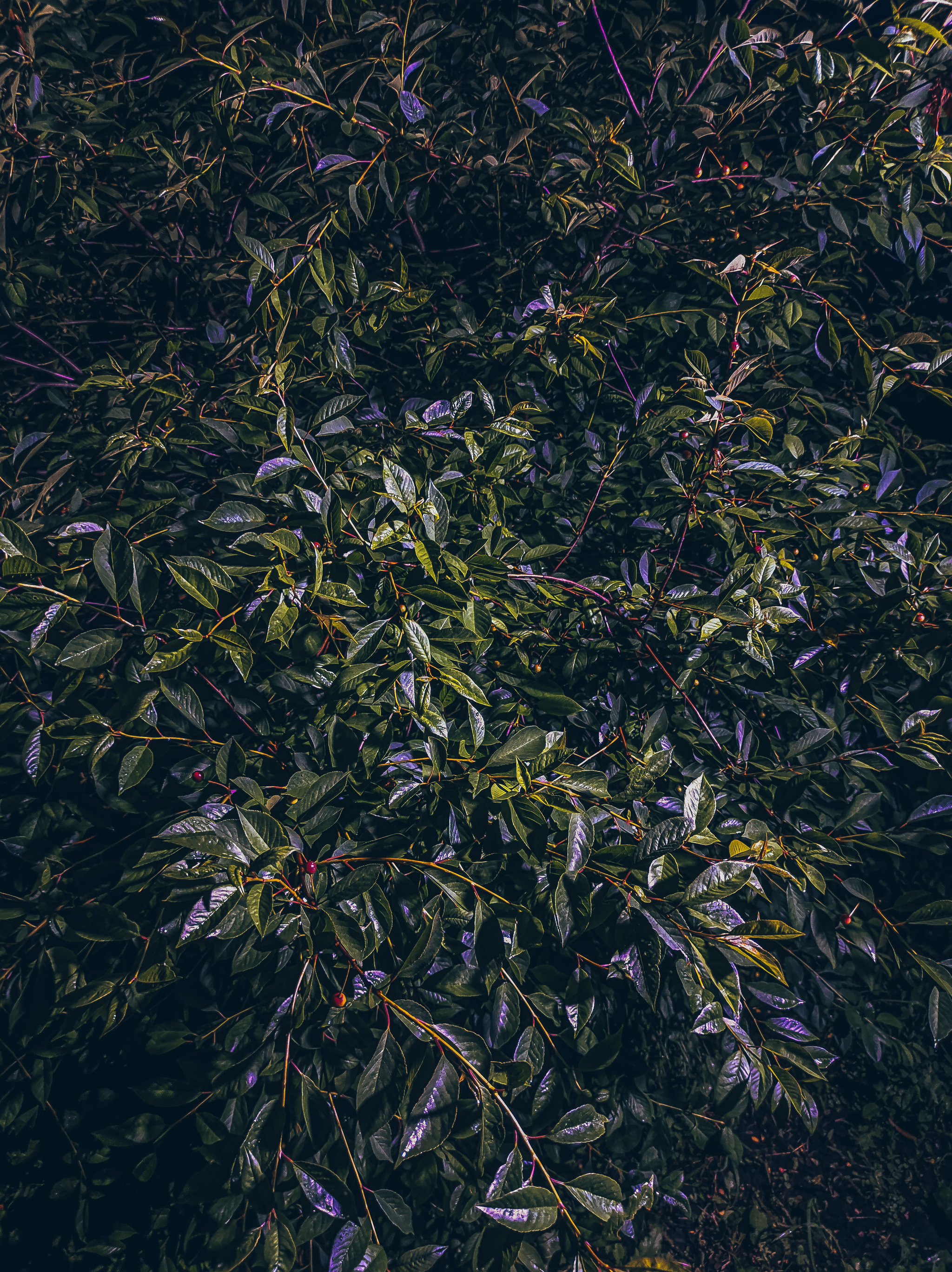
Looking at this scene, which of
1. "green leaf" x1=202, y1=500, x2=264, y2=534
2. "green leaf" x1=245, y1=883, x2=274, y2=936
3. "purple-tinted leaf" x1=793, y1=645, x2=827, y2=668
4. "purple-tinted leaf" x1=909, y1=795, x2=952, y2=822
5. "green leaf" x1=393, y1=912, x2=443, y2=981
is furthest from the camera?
"purple-tinted leaf" x1=793, y1=645, x2=827, y2=668

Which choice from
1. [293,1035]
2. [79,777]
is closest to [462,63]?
[79,777]

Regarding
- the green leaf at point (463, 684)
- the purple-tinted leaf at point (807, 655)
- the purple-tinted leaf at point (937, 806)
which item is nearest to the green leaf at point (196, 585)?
the green leaf at point (463, 684)

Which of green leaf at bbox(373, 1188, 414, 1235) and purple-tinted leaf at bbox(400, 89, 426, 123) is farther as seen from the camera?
purple-tinted leaf at bbox(400, 89, 426, 123)

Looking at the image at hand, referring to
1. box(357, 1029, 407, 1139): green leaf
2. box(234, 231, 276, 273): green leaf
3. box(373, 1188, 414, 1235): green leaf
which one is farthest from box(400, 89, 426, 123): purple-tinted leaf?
box(373, 1188, 414, 1235): green leaf

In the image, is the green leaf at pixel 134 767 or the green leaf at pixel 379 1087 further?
the green leaf at pixel 134 767

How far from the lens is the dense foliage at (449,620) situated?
100 centimetres

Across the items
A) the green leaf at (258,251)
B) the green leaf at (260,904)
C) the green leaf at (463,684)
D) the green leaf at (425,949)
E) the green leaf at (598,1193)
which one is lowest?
the green leaf at (598,1193)

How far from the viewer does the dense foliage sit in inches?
39.3

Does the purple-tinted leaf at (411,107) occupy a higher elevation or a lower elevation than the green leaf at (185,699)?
higher

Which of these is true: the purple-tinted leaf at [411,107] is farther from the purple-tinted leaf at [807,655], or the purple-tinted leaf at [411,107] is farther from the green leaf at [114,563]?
the purple-tinted leaf at [807,655]

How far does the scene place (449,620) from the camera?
1.13 metres

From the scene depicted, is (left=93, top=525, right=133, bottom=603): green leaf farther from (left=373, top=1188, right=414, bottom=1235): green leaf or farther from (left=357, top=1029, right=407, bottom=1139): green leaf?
(left=373, top=1188, right=414, bottom=1235): green leaf

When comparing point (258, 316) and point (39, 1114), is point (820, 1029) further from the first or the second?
point (258, 316)

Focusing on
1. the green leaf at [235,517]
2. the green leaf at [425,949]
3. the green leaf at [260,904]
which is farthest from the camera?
the green leaf at [235,517]
